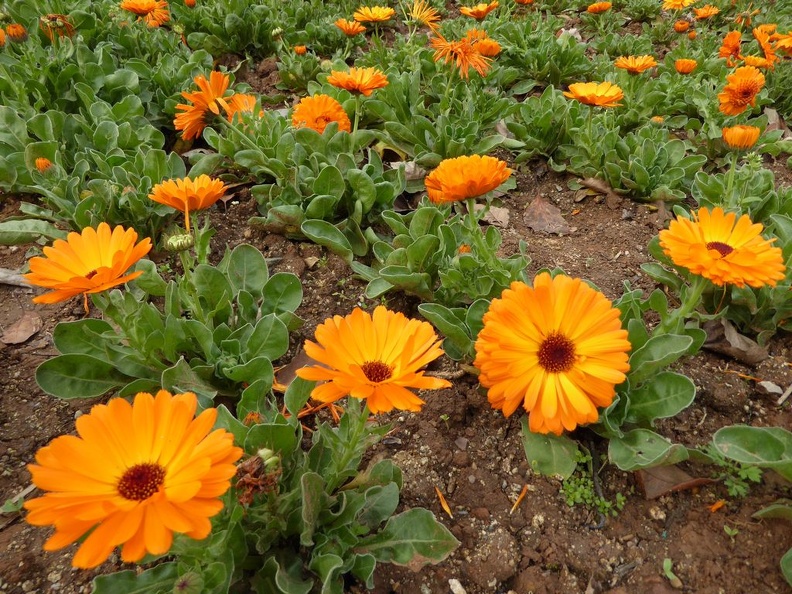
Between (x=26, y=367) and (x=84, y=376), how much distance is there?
1.53 feet

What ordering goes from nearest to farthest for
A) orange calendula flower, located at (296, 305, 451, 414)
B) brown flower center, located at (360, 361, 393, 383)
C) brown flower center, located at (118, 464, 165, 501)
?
1. brown flower center, located at (118, 464, 165, 501)
2. orange calendula flower, located at (296, 305, 451, 414)
3. brown flower center, located at (360, 361, 393, 383)

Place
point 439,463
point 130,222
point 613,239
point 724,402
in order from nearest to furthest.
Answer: point 439,463
point 724,402
point 130,222
point 613,239

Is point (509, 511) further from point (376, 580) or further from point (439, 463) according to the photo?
point (376, 580)

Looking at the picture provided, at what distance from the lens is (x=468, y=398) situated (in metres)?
2.15

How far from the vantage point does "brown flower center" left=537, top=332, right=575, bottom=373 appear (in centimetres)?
167

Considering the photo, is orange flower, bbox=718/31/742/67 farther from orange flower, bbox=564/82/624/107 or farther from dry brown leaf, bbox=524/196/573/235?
dry brown leaf, bbox=524/196/573/235

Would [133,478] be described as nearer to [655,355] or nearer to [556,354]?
[556,354]

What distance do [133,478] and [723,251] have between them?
194 cm

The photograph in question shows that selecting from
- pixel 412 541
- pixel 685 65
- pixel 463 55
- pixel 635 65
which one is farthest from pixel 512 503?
pixel 685 65

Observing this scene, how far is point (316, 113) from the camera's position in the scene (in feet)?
10.0

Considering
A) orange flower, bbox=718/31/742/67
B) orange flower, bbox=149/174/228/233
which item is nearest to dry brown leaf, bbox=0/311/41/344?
orange flower, bbox=149/174/228/233

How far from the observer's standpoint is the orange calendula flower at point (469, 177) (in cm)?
201

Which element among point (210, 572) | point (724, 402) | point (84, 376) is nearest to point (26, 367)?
point (84, 376)

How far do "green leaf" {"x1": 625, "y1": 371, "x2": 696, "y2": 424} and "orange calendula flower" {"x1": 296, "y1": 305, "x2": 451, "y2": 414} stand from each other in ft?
2.60
